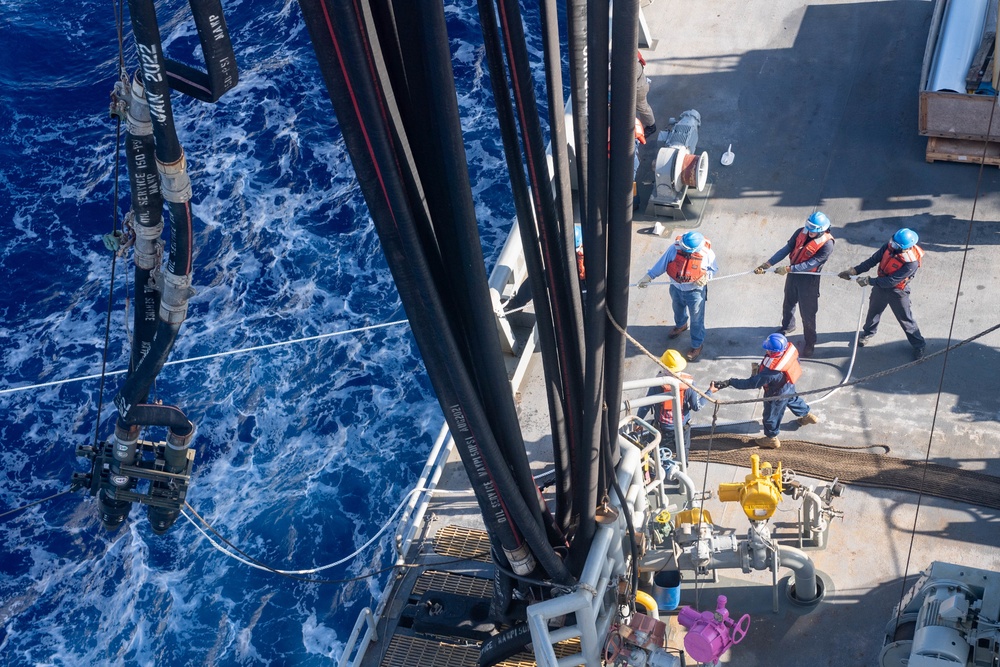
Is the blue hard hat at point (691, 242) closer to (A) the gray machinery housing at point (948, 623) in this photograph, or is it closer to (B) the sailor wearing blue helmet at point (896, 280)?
(B) the sailor wearing blue helmet at point (896, 280)

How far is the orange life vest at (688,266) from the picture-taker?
12.8 m

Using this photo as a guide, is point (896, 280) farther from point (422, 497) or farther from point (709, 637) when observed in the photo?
point (422, 497)

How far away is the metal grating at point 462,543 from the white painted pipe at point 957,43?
28.5ft

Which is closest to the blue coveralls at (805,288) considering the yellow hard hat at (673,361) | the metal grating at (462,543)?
the yellow hard hat at (673,361)

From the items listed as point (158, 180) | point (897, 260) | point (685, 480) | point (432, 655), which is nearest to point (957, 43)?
point (897, 260)

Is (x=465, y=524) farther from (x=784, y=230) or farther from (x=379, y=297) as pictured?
(x=379, y=297)

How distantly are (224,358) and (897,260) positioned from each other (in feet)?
39.2

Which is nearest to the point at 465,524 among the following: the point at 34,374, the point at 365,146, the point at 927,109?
the point at 365,146

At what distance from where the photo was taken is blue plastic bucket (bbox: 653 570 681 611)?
1052cm

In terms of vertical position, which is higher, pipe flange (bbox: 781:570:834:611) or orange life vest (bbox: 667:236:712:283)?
orange life vest (bbox: 667:236:712:283)

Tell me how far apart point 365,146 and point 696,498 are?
19.8ft

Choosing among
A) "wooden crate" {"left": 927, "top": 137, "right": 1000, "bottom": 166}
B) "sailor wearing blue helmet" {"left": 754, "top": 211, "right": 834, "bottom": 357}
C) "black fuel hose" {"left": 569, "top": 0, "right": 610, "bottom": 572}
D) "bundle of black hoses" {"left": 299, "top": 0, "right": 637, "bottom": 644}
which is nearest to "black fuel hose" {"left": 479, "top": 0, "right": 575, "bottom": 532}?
"bundle of black hoses" {"left": 299, "top": 0, "right": 637, "bottom": 644}

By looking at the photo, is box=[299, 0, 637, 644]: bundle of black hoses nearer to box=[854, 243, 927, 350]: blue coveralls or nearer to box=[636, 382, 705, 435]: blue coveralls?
box=[636, 382, 705, 435]: blue coveralls

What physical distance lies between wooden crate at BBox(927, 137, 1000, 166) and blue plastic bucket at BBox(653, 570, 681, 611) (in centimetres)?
766
